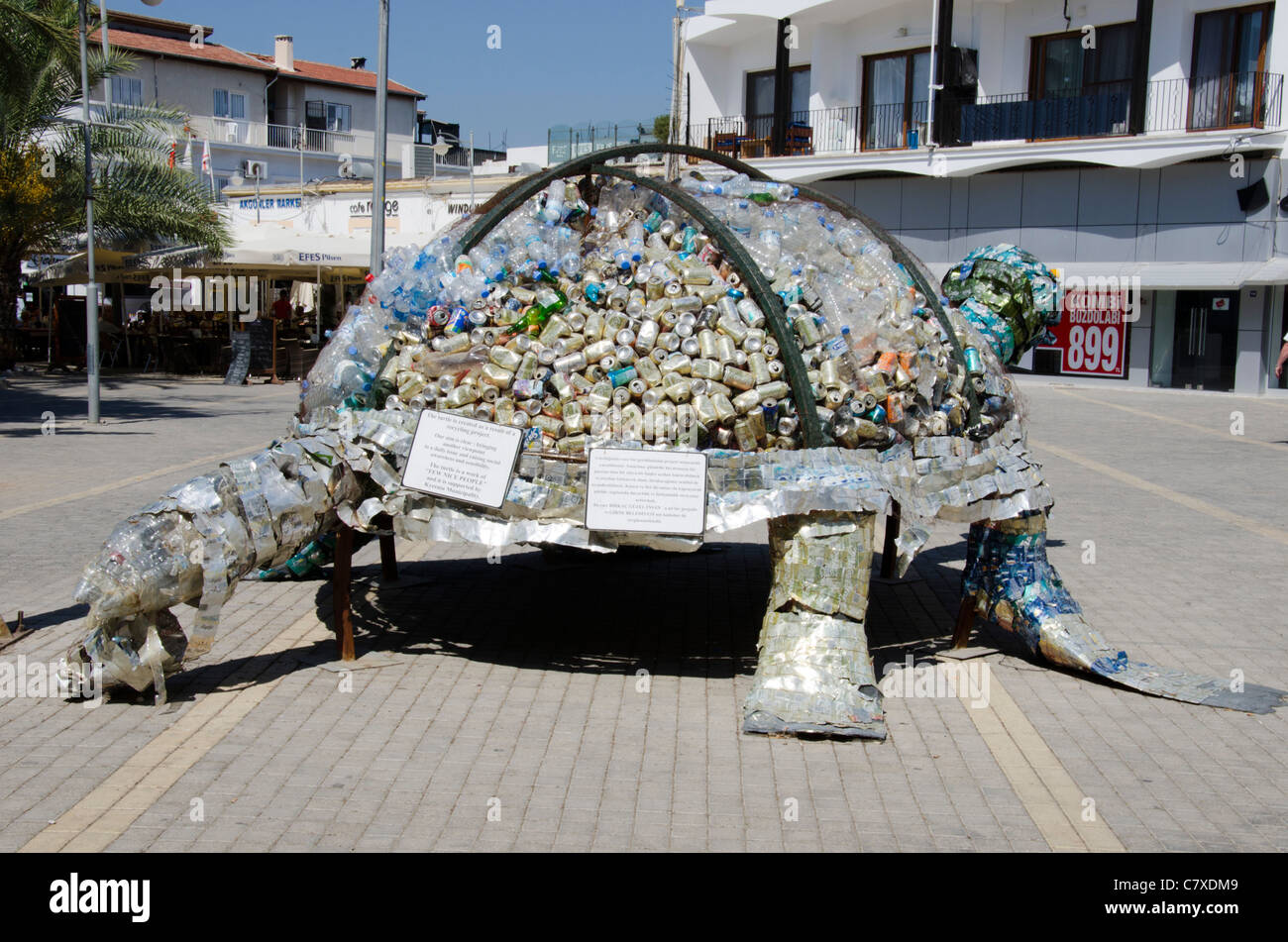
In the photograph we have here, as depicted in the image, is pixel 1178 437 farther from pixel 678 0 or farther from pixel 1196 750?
pixel 678 0

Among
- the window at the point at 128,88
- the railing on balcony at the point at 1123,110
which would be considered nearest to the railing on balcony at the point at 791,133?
the railing on balcony at the point at 1123,110

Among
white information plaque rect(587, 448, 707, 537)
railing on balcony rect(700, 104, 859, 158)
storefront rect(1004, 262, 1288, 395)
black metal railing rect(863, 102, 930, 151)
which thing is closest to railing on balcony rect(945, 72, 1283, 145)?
black metal railing rect(863, 102, 930, 151)

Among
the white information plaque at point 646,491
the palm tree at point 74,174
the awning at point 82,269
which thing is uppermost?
the palm tree at point 74,174

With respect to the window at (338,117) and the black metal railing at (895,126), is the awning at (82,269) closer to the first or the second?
the black metal railing at (895,126)

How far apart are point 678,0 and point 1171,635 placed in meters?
25.6

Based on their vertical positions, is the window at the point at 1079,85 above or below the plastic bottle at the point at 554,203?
above

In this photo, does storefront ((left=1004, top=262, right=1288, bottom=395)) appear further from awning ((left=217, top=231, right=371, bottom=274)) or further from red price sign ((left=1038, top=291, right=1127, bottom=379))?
awning ((left=217, top=231, right=371, bottom=274))

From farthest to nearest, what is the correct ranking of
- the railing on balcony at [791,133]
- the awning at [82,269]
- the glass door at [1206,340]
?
1. the railing on balcony at [791,133]
2. the awning at [82,269]
3. the glass door at [1206,340]

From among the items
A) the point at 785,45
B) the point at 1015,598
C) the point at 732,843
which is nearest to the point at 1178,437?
the point at 1015,598

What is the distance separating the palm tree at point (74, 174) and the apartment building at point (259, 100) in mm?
15431

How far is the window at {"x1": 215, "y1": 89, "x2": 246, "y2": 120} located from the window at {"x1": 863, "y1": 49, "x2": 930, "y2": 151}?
23.8m

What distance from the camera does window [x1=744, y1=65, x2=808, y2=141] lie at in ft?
97.1

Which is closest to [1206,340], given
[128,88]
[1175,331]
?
[1175,331]

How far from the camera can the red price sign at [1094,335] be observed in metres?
24.9
